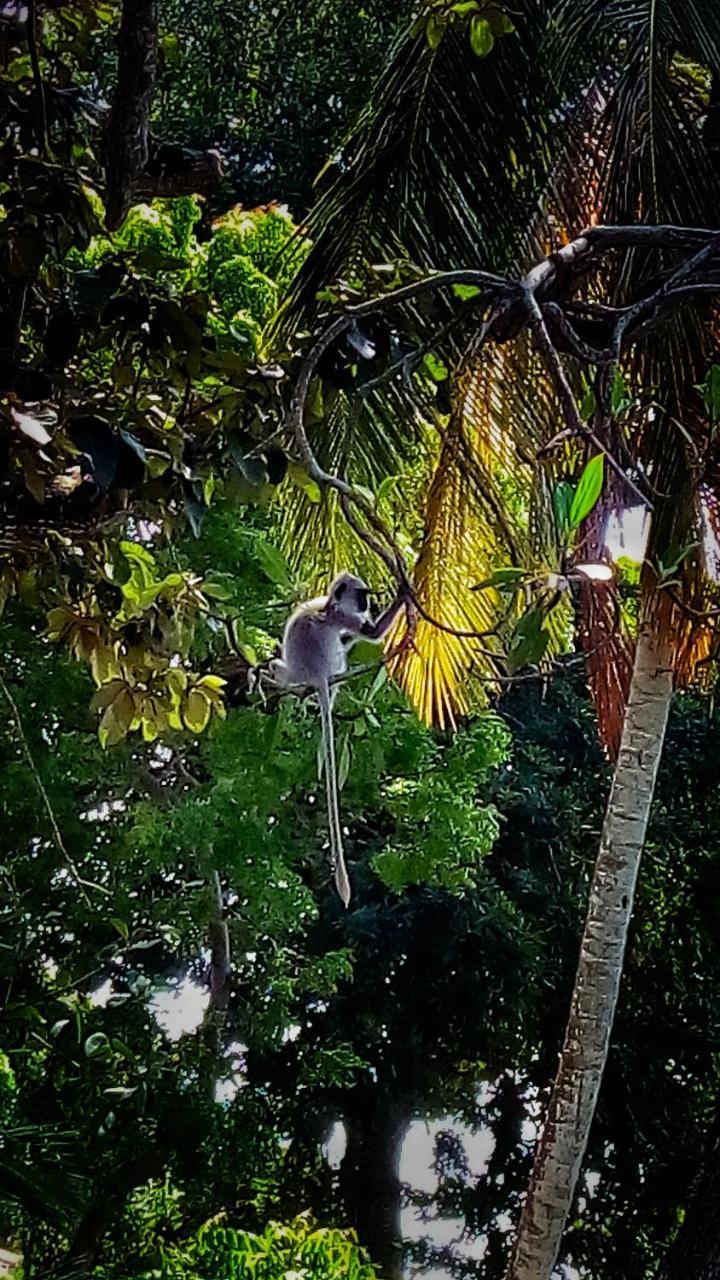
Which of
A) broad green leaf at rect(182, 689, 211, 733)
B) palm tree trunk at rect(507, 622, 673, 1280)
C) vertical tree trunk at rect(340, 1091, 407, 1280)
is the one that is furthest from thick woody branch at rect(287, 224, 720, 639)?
vertical tree trunk at rect(340, 1091, 407, 1280)

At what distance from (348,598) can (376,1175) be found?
2.24 meters

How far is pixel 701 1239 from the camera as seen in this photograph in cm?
166

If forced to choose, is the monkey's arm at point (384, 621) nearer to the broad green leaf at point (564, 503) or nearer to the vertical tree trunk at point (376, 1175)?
the broad green leaf at point (564, 503)

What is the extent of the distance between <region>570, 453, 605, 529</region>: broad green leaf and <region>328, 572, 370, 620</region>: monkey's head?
14.9 inches

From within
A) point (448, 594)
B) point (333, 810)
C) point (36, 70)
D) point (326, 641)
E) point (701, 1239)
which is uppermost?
point (448, 594)

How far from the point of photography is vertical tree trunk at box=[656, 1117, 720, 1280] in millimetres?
1624

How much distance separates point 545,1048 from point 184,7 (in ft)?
8.46

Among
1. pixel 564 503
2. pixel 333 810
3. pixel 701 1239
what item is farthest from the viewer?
pixel 701 1239

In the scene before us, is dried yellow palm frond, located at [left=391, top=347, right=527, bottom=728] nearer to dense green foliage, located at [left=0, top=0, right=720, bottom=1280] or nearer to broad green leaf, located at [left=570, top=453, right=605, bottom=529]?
dense green foliage, located at [left=0, top=0, right=720, bottom=1280]

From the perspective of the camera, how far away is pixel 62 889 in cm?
220

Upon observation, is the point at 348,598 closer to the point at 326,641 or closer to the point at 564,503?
the point at 326,641

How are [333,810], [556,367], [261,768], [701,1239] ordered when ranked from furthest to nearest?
[261,768] < [701,1239] < [333,810] < [556,367]

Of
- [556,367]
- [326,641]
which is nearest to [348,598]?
[326,641]

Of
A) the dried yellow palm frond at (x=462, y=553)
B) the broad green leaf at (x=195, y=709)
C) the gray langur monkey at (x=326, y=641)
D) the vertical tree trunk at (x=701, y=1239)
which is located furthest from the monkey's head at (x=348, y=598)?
the vertical tree trunk at (x=701, y=1239)
